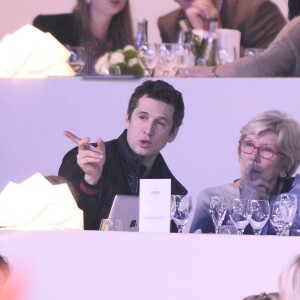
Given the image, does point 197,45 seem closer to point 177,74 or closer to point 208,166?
point 177,74

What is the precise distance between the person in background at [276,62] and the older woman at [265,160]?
0.25 meters

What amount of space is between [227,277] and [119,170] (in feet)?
3.43

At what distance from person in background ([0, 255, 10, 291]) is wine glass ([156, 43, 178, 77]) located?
1.35 metres

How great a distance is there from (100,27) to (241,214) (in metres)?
1.96

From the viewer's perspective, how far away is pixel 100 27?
16.2ft

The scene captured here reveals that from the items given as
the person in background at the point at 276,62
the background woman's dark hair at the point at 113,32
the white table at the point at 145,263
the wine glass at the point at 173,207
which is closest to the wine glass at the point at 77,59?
the person in background at the point at 276,62

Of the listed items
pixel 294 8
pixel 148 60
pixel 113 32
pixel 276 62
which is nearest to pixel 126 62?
pixel 148 60

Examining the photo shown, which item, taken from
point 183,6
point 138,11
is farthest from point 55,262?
point 138,11

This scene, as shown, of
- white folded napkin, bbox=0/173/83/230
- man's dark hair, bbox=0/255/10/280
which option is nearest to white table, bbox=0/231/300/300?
man's dark hair, bbox=0/255/10/280

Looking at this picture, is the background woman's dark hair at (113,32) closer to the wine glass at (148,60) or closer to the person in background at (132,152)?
the wine glass at (148,60)

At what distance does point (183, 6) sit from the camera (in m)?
5.11

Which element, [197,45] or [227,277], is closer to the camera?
[227,277]

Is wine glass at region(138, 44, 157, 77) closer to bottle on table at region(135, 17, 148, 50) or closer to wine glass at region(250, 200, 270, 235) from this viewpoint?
bottle on table at region(135, 17, 148, 50)

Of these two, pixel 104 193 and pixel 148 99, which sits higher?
pixel 148 99
